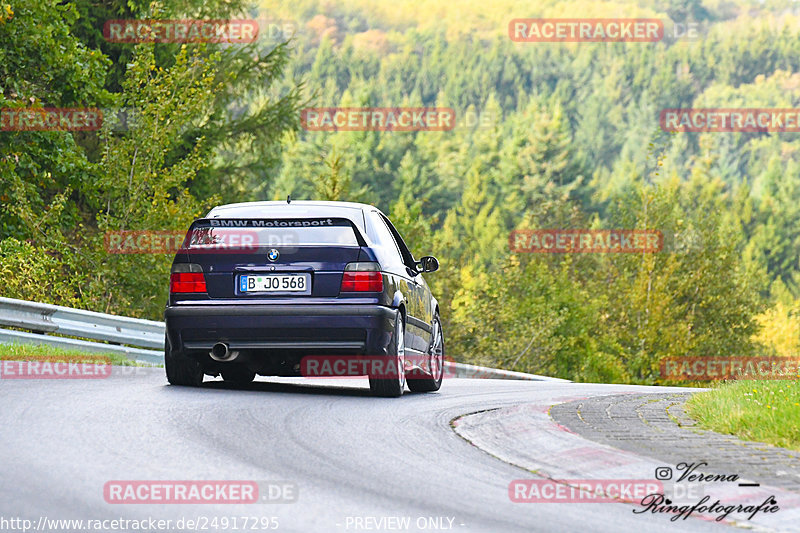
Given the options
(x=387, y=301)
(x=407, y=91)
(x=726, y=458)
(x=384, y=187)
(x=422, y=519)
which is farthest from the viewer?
(x=407, y=91)

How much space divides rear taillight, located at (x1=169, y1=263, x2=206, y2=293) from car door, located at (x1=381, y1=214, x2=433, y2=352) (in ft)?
7.04

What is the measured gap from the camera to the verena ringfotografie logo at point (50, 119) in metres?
22.6

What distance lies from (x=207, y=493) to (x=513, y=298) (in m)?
39.4

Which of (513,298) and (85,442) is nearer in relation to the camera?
(85,442)

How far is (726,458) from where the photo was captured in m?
7.64

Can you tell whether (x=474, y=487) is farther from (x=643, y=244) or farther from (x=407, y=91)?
(x=407, y=91)

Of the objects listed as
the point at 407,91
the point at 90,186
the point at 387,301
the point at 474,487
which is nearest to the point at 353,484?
the point at 474,487

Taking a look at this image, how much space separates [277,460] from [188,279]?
4.05 metres

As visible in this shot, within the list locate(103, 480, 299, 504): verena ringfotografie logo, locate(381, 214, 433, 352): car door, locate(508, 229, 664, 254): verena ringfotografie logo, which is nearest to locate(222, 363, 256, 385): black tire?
locate(381, 214, 433, 352): car door

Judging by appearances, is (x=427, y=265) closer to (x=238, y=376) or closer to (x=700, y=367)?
(x=238, y=376)

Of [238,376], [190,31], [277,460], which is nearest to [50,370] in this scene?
[238,376]

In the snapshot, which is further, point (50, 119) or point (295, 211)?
point (50, 119)

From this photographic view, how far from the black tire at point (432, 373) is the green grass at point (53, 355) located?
419 centimetres

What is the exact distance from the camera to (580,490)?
6.77 m
